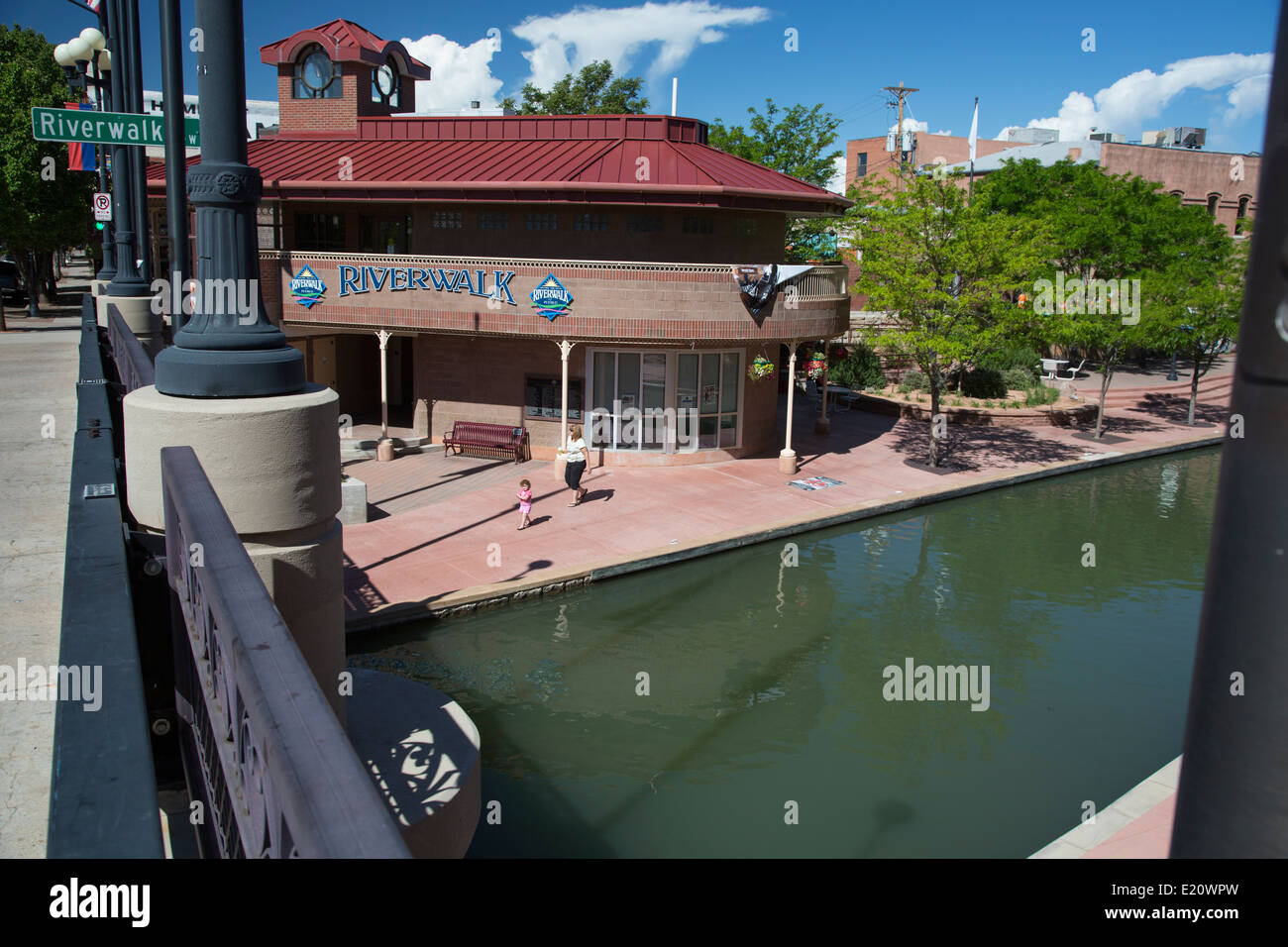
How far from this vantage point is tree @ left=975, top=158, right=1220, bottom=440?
97.6 feet

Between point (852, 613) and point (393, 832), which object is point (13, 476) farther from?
point (852, 613)

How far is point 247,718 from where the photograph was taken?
243 cm

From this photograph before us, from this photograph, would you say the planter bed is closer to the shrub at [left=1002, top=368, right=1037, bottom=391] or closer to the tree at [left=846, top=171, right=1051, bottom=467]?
the shrub at [left=1002, top=368, right=1037, bottom=391]

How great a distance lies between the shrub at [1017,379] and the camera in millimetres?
36125

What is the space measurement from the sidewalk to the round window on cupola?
14036 millimetres

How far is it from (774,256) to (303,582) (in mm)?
24323

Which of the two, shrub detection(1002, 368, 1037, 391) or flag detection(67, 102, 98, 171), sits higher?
flag detection(67, 102, 98, 171)

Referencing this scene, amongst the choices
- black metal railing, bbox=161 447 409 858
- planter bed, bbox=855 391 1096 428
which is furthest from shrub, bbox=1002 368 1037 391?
black metal railing, bbox=161 447 409 858

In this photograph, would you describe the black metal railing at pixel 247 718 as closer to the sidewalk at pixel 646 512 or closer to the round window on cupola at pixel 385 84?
the sidewalk at pixel 646 512

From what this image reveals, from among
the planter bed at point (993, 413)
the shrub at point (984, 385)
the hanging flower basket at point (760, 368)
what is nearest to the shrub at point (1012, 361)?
the shrub at point (984, 385)

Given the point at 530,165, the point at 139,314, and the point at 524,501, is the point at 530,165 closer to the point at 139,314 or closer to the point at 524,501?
the point at 524,501

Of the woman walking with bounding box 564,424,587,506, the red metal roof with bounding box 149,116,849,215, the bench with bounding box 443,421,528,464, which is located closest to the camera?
the woman walking with bounding box 564,424,587,506

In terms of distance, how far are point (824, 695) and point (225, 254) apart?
10.3 m

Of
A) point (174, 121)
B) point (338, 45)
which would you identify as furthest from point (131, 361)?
point (338, 45)
